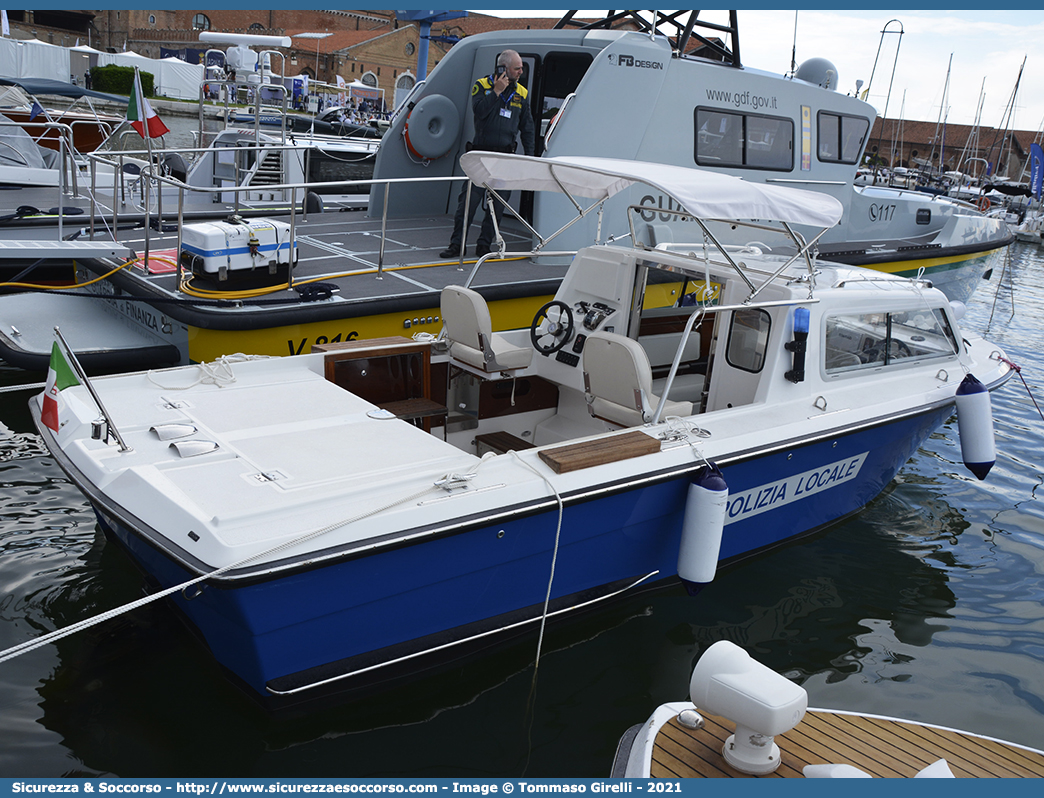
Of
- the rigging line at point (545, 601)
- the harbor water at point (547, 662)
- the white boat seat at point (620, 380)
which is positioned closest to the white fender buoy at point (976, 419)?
the harbor water at point (547, 662)

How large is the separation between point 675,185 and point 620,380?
40.1 inches

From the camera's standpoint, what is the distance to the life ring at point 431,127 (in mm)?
8719

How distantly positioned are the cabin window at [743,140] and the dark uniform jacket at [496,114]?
188cm

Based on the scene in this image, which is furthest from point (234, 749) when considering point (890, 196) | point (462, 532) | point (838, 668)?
point (890, 196)

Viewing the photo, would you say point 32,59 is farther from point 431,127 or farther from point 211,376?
Answer: point 211,376

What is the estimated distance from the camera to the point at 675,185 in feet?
13.5

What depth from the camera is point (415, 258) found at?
7391 mm

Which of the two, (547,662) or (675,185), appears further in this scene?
(675,185)

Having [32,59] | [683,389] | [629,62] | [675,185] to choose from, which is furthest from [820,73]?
[32,59]

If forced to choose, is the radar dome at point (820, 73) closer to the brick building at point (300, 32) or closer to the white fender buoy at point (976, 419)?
the white fender buoy at point (976, 419)

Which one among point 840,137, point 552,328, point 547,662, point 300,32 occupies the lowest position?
point 547,662

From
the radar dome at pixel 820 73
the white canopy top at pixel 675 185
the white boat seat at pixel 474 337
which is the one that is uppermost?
the radar dome at pixel 820 73

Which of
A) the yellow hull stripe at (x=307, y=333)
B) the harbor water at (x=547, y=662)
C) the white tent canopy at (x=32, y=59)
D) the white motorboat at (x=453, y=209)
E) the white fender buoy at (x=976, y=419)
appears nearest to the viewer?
the harbor water at (x=547, y=662)

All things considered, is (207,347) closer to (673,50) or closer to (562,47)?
(562,47)
